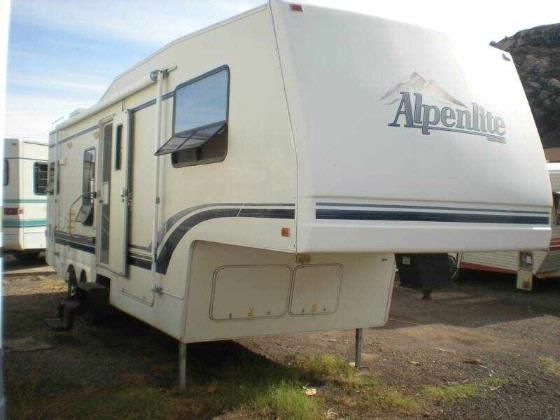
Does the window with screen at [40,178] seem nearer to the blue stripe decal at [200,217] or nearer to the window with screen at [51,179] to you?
the window with screen at [51,179]

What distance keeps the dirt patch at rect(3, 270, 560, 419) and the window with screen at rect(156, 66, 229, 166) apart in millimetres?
1890

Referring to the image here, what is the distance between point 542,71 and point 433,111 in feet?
92.2

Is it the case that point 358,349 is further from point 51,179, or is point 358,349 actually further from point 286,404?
point 51,179

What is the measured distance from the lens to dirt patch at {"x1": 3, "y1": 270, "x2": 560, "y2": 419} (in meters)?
4.54

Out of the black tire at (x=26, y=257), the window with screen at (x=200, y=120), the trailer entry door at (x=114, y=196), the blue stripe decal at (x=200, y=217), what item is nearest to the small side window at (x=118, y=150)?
the trailer entry door at (x=114, y=196)

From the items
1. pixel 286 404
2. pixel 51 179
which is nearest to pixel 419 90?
pixel 286 404

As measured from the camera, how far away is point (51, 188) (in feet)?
28.7

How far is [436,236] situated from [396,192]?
450 millimetres

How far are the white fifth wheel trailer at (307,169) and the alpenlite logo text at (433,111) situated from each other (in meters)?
0.01

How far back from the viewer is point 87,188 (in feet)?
23.3

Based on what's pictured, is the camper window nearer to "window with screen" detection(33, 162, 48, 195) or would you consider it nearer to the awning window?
the awning window

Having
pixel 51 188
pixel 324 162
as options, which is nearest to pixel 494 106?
pixel 324 162

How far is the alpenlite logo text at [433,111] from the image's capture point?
3926 millimetres

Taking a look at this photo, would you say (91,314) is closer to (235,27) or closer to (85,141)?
(85,141)
